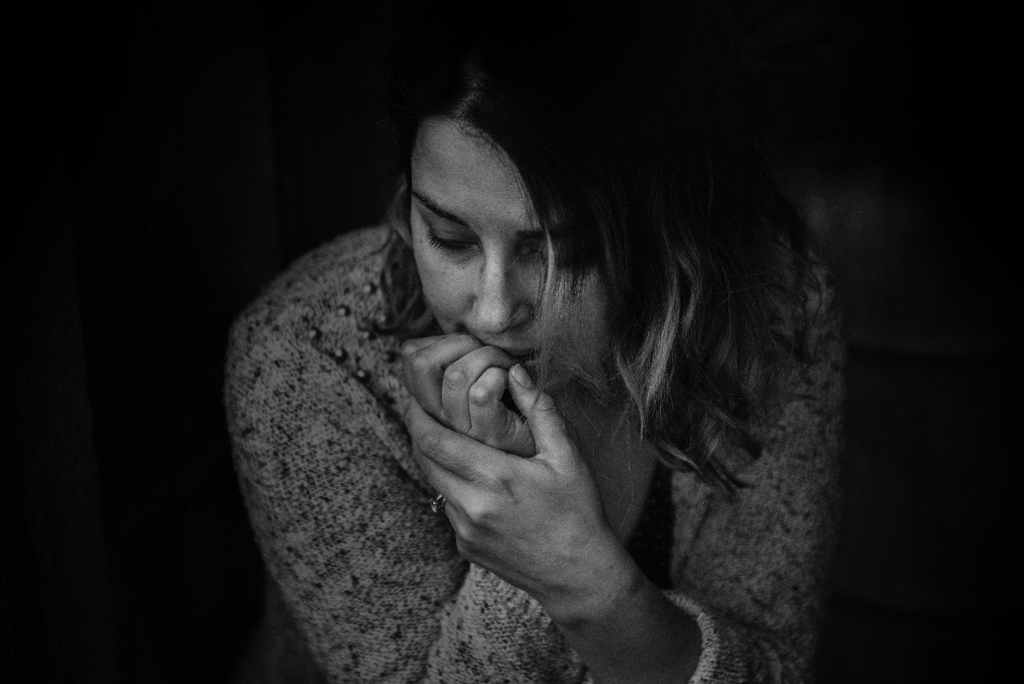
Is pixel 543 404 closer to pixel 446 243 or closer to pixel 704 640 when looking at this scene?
pixel 446 243

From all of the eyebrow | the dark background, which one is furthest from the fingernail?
the dark background

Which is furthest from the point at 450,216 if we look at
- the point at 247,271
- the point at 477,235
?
the point at 247,271

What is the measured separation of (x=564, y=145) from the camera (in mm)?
475

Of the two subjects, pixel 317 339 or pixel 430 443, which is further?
pixel 317 339

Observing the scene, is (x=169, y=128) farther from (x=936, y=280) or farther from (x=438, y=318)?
(x=936, y=280)

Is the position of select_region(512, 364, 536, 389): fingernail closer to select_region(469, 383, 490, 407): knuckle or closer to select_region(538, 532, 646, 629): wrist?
select_region(469, 383, 490, 407): knuckle

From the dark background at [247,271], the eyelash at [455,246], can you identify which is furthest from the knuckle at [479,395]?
the dark background at [247,271]

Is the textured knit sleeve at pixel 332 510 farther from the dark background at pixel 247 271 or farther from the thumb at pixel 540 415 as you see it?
the thumb at pixel 540 415

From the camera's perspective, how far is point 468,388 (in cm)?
53

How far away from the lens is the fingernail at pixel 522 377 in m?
0.54

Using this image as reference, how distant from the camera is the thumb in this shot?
54 centimetres

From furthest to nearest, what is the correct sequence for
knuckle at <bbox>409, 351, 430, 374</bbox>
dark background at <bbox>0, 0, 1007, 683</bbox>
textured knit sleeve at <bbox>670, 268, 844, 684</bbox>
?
1. textured knit sleeve at <bbox>670, 268, 844, 684</bbox>
2. knuckle at <bbox>409, 351, 430, 374</bbox>
3. dark background at <bbox>0, 0, 1007, 683</bbox>

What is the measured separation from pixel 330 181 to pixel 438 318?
6.4 inches

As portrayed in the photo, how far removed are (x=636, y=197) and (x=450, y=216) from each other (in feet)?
0.45
